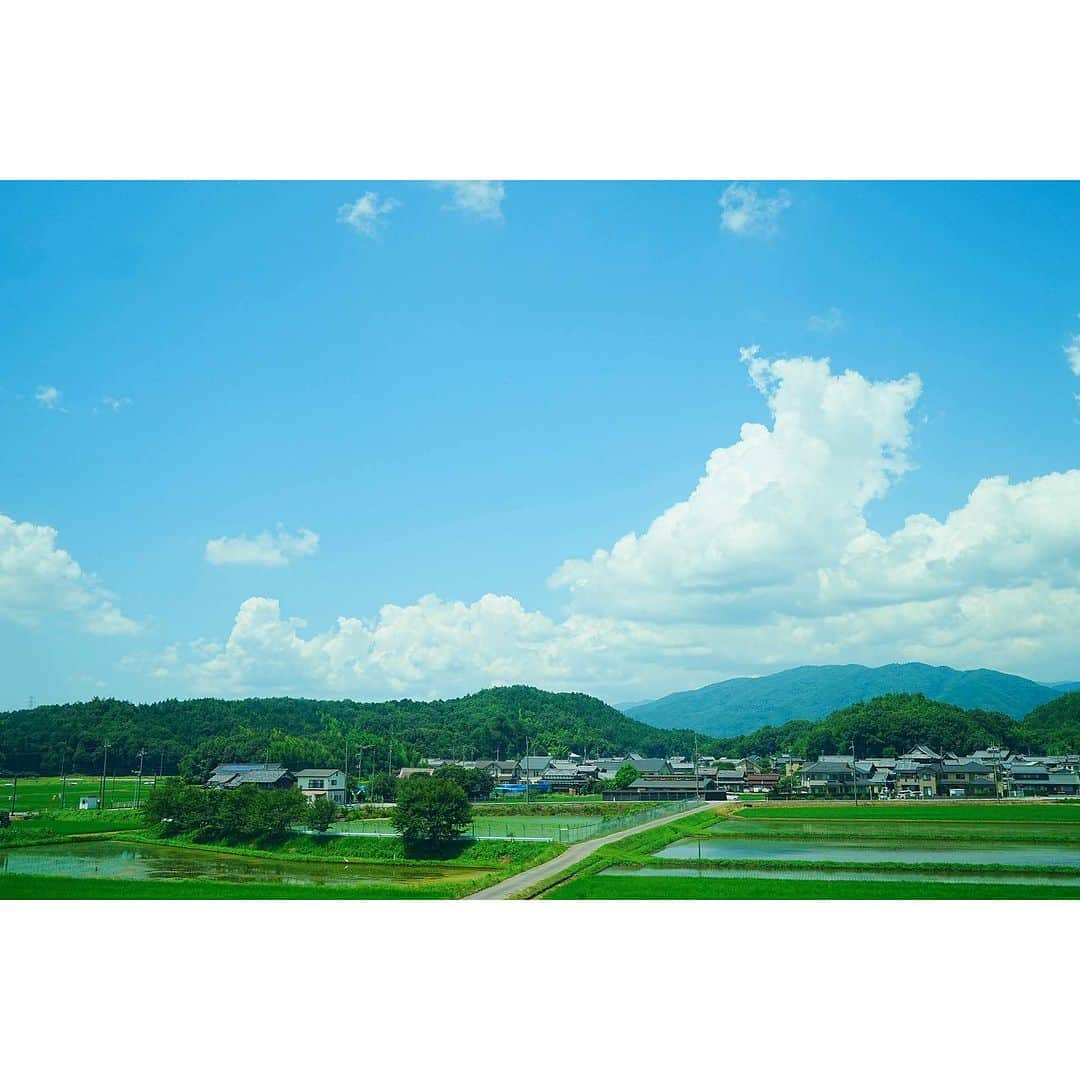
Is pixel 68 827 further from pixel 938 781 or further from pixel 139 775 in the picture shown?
pixel 938 781

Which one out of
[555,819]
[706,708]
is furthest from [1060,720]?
[706,708]

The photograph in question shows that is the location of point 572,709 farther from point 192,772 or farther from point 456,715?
point 192,772

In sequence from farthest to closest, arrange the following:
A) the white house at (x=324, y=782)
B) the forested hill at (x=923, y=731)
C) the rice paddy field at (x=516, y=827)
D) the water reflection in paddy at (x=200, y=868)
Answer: the forested hill at (x=923, y=731)
the white house at (x=324, y=782)
the rice paddy field at (x=516, y=827)
the water reflection in paddy at (x=200, y=868)

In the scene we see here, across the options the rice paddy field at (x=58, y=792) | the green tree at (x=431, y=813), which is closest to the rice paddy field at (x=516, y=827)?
the green tree at (x=431, y=813)

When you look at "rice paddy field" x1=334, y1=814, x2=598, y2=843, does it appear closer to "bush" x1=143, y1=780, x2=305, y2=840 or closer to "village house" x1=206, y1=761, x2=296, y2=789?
"bush" x1=143, y1=780, x2=305, y2=840

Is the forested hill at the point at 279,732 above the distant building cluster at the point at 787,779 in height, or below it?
above

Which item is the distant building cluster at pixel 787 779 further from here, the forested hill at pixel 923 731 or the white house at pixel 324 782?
the forested hill at pixel 923 731
